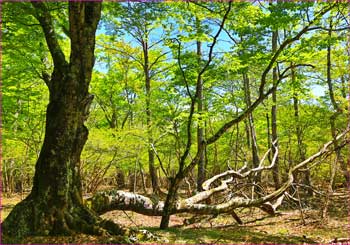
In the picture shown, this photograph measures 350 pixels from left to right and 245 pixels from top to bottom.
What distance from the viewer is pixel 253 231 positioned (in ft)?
23.3

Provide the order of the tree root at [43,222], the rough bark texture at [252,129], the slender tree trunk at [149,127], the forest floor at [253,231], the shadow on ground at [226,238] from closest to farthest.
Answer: the tree root at [43,222] → the forest floor at [253,231] → the shadow on ground at [226,238] → the rough bark texture at [252,129] → the slender tree trunk at [149,127]

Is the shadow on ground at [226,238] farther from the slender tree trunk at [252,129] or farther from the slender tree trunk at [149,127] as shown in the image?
the slender tree trunk at [149,127]

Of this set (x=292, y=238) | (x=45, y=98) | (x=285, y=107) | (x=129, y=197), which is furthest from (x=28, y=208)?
(x=285, y=107)

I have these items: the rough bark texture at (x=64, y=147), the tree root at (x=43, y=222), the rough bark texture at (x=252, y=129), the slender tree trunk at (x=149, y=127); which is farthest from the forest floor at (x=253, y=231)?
the slender tree trunk at (x=149, y=127)

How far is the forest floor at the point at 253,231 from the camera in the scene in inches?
198

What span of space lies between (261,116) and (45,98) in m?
11.3

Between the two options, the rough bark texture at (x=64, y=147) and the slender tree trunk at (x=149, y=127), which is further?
the slender tree trunk at (x=149, y=127)

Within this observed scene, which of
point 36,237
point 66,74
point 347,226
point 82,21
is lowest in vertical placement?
point 347,226

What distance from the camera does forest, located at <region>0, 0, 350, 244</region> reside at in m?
4.43

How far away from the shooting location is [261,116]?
59.3 ft

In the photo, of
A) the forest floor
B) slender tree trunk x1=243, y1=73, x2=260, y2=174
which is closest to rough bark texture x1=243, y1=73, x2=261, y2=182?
slender tree trunk x1=243, y1=73, x2=260, y2=174

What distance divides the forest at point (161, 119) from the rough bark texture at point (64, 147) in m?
0.01

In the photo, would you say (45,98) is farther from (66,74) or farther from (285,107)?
(285,107)

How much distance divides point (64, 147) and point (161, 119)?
34.4 ft
